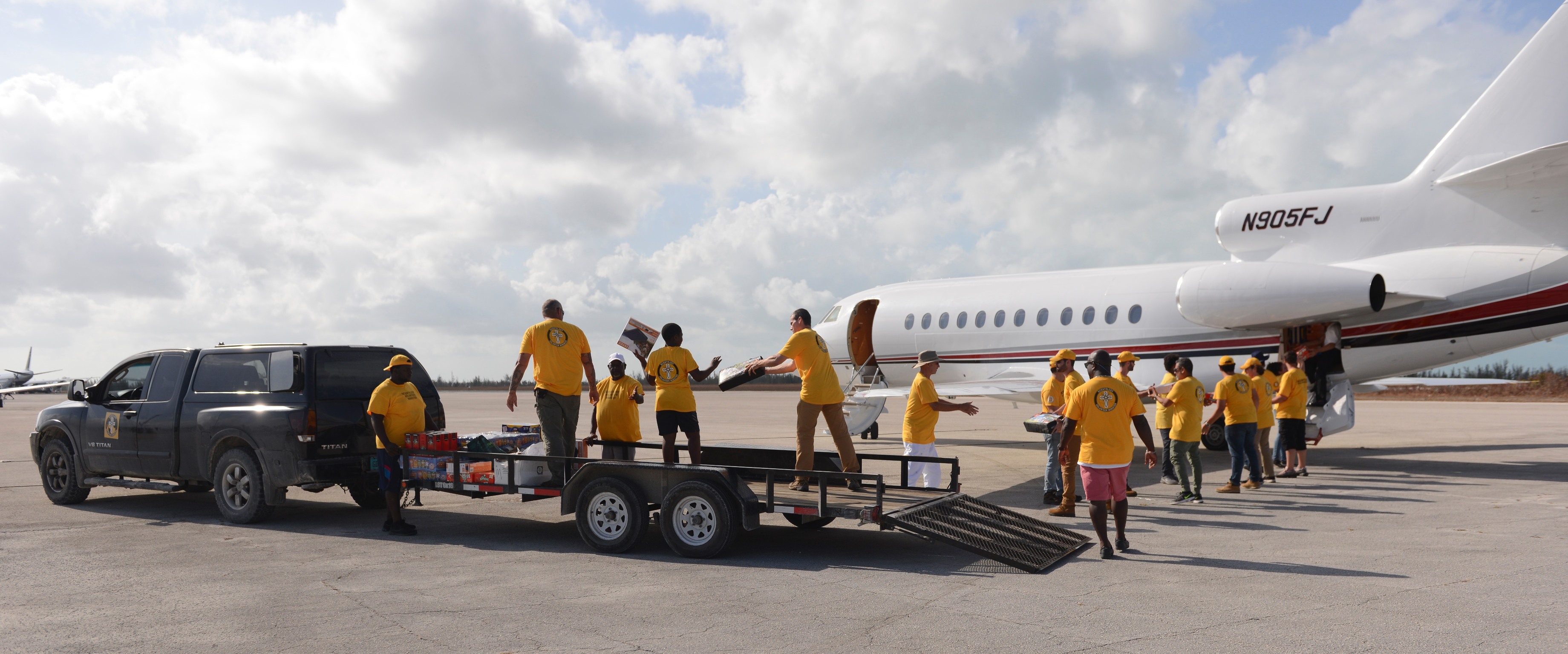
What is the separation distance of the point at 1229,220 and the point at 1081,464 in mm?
11006

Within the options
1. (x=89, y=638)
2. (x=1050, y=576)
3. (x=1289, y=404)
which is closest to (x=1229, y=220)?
(x=1289, y=404)

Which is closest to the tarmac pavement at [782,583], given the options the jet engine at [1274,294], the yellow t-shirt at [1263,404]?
the yellow t-shirt at [1263,404]

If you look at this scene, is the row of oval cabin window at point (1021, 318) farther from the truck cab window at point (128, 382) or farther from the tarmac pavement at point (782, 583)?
the truck cab window at point (128, 382)

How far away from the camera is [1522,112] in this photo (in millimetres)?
13766

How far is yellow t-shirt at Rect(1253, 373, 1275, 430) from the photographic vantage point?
12.7m

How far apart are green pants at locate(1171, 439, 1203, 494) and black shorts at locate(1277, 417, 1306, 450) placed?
3.06 meters

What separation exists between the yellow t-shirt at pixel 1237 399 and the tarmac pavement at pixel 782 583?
0.93 meters

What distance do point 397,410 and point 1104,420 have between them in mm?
6062

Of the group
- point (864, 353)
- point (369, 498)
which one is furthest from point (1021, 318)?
point (369, 498)

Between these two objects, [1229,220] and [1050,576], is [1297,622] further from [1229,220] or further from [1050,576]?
[1229,220]

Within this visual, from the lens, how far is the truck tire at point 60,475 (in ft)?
35.4

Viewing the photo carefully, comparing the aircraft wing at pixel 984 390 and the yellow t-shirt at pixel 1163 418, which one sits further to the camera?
the aircraft wing at pixel 984 390

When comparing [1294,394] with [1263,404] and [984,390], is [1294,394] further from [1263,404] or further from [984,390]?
[984,390]

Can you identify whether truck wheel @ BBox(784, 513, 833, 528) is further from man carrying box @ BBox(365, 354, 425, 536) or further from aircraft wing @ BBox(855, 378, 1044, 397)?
aircraft wing @ BBox(855, 378, 1044, 397)
